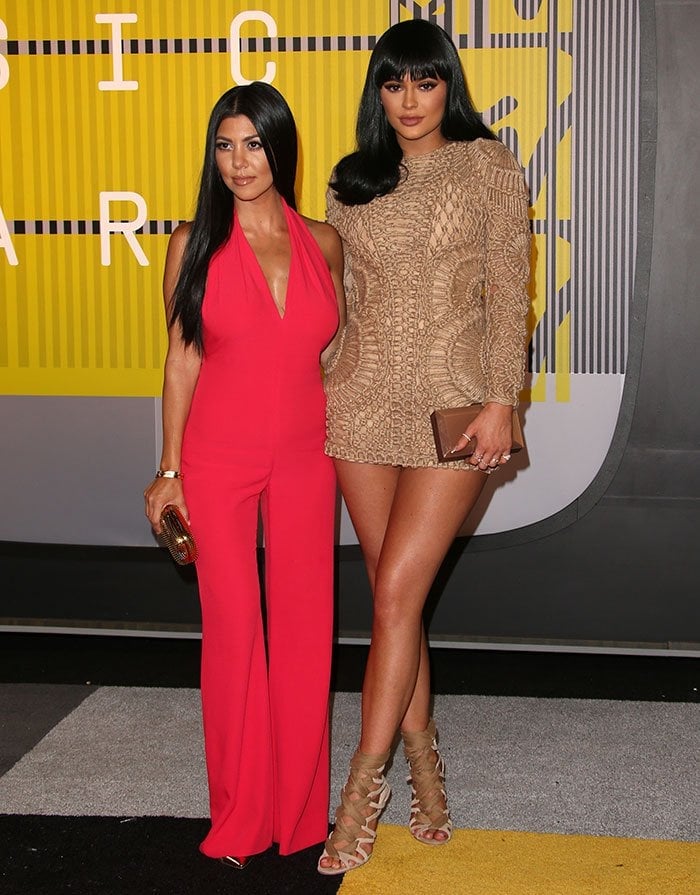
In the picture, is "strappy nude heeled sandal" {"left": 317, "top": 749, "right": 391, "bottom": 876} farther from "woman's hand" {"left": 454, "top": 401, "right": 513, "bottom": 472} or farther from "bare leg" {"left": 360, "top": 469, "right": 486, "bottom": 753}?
"woman's hand" {"left": 454, "top": 401, "right": 513, "bottom": 472}

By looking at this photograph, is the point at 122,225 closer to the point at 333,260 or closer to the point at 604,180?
the point at 333,260

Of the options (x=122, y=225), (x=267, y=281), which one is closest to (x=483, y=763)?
(x=267, y=281)

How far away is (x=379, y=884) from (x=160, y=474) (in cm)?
82

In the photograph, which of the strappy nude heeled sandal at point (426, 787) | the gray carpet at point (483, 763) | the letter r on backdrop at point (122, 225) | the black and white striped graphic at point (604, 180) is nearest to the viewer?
the strappy nude heeled sandal at point (426, 787)

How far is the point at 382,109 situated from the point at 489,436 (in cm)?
62

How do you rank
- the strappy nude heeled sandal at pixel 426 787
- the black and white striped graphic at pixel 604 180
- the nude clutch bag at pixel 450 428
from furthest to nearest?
the black and white striped graphic at pixel 604 180 → the strappy nude heeled sandal at pixel 426 787 → the nude clutch bag at pixel 450 428

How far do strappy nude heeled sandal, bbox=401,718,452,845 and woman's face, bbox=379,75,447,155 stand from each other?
1.10 m

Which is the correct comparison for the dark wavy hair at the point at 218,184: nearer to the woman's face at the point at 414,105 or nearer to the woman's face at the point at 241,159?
the woman's face at the point at 241,159

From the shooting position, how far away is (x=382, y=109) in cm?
197

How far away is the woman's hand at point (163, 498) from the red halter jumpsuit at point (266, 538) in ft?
0.07

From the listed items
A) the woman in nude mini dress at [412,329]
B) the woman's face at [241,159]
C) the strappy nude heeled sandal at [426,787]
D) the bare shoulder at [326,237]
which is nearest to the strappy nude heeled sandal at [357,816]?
the woman in nude mini dress at [412,329]

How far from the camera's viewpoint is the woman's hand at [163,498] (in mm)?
1971

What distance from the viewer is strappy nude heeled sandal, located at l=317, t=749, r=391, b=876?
1964 mm

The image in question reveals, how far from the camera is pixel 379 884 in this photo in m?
1.92
